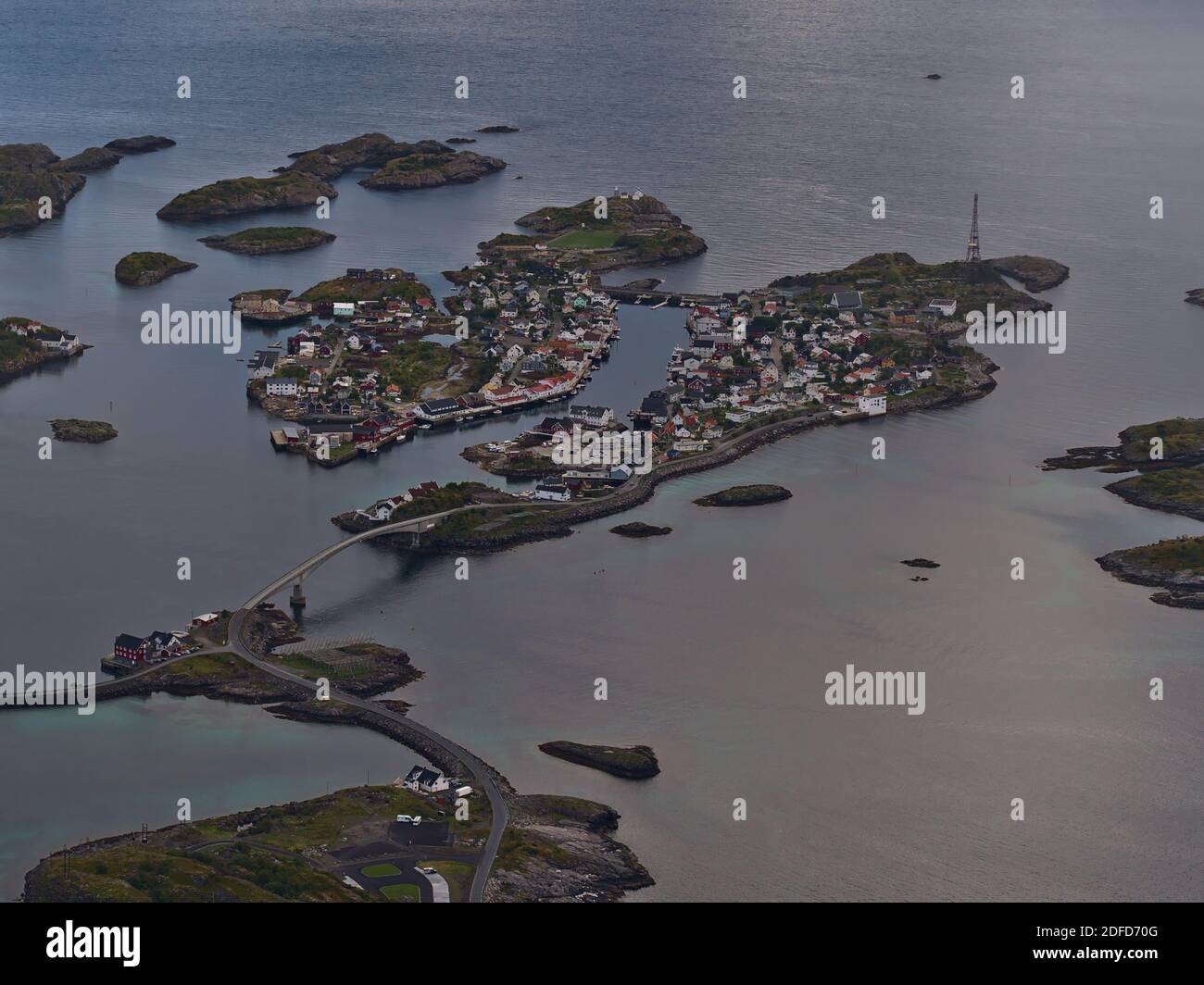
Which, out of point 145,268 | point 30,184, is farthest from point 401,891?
point 30,184

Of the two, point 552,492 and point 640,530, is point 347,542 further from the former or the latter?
point 640,530

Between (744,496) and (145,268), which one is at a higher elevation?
(145,268)

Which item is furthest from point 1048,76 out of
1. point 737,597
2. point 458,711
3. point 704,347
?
point 458,711

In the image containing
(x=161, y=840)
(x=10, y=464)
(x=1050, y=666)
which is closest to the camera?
(x=161, y=840)

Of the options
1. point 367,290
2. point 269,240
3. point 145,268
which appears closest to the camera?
point 367,290

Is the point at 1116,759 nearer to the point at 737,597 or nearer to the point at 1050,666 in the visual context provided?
the point at 1050,666

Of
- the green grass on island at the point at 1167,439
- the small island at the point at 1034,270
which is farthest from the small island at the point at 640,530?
the small island at the point at 1034,270

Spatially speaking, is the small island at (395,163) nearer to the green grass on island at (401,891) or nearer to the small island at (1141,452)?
the small island at (1141,452)
